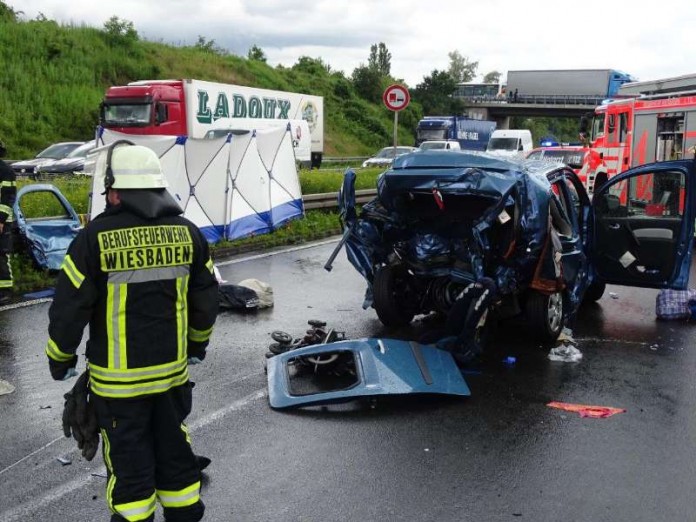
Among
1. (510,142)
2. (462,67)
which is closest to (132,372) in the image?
(510,142)

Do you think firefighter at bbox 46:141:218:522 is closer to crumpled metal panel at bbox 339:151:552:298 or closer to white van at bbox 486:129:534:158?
crumpled metal panel at bbox 339:151:552:298

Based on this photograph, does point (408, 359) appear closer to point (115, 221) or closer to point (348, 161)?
point (115, 221)

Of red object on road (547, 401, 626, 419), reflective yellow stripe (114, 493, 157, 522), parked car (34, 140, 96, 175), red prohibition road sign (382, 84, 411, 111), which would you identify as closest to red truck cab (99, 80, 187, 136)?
parked car (34, 140, 96, 175)

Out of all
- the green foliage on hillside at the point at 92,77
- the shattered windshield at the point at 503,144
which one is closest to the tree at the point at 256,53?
the green foliage on hillside at the point at 92,77

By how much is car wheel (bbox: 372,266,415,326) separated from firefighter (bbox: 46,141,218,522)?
3953 mm

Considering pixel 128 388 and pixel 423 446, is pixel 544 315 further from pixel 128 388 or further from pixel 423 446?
pixel 128 388

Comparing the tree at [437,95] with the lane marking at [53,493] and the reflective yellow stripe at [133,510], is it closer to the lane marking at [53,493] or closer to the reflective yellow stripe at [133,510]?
the lane marking at [53,493]

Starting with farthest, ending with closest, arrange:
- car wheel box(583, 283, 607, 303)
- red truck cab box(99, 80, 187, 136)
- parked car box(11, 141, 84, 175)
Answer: red truck cab box(99, 80, 187, 136) → parked car box(11, 141, 84, 175) → car wheel box(583, 283, 607, 303)

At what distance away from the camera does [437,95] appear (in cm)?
6212

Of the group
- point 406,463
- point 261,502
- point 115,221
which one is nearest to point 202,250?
point 115,221

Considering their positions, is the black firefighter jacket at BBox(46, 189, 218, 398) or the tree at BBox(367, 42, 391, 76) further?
the tree at BBox(367, 42, 391, 76)

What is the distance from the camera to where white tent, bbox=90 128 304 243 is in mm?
10984

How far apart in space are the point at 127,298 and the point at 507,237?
403cm

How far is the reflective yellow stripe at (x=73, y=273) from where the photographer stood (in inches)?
118
